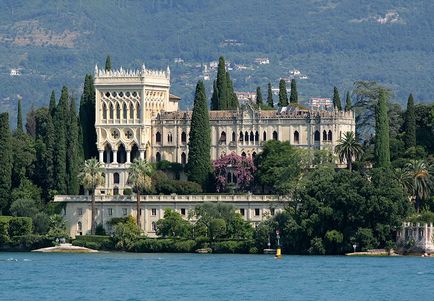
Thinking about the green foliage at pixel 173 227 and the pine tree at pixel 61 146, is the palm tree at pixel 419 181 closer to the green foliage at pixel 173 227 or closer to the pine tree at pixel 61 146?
the green foliage at pixel 173 227

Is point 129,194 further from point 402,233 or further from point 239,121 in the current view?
point 402,233

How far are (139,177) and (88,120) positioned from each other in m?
15.2

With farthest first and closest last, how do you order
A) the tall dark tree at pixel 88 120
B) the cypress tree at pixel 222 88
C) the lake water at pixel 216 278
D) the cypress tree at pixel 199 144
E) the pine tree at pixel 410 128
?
the cypress tree at pixel 222 88, the tall dark tree at pixel 88 120, the pine tree at pixel 410 128, the cypress tree at pixel 199 144, the lake water at pixel 216 278

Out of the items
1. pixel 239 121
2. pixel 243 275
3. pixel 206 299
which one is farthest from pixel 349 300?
pixel 239 121

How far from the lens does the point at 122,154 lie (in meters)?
153

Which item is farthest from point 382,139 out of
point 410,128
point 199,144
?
point 199,144

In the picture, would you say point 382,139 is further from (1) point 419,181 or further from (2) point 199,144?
(2) point 199,144

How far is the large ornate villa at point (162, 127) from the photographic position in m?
150

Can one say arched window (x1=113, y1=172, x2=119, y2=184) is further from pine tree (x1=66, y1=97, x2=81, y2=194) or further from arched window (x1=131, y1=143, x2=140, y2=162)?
pine tree (x1=66, y1=97, x2=81, y2=194)

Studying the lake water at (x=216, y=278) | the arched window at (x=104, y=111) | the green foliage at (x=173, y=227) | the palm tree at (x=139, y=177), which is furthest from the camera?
the arched window at (x=104, y=111)

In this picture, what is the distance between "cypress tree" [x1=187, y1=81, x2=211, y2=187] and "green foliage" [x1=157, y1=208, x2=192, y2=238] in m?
7.20

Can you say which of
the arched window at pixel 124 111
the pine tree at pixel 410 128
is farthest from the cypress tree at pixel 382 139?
the arched window at pixel 124 111

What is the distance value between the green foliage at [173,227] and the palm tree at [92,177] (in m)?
6.44

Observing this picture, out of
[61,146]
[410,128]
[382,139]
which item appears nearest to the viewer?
[382,139]
